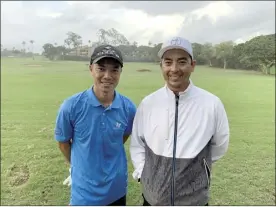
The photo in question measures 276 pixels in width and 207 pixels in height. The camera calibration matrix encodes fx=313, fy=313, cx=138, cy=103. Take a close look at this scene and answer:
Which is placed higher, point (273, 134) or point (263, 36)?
point (263, 36)

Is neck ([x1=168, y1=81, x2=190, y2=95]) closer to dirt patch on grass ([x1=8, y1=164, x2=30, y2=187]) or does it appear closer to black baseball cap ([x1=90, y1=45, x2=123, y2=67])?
black baseball cap ([x1=90, y1=45, x2=123, y2=67])

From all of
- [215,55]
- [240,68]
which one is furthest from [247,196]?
[240,68]

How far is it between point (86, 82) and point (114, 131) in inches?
292

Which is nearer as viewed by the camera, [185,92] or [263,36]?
[185,92]

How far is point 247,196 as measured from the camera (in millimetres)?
3234

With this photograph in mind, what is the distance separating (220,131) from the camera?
4.85ft

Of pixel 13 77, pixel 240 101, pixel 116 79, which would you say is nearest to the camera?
pixel 116 79

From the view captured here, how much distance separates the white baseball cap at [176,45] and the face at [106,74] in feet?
0.79

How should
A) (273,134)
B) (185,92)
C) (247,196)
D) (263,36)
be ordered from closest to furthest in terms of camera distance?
1. (185,92)
2. (247,196)
3. (273,134)
4. (263,36)

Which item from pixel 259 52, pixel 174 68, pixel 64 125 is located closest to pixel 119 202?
pixel 64 125

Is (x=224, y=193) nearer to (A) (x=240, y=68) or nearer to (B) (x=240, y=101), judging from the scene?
(A) (x=240, y=68)

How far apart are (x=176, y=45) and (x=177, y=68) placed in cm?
11

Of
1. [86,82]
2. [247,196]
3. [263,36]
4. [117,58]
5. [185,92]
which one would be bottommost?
[247,196]

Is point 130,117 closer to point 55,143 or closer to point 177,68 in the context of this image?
point 177,68
